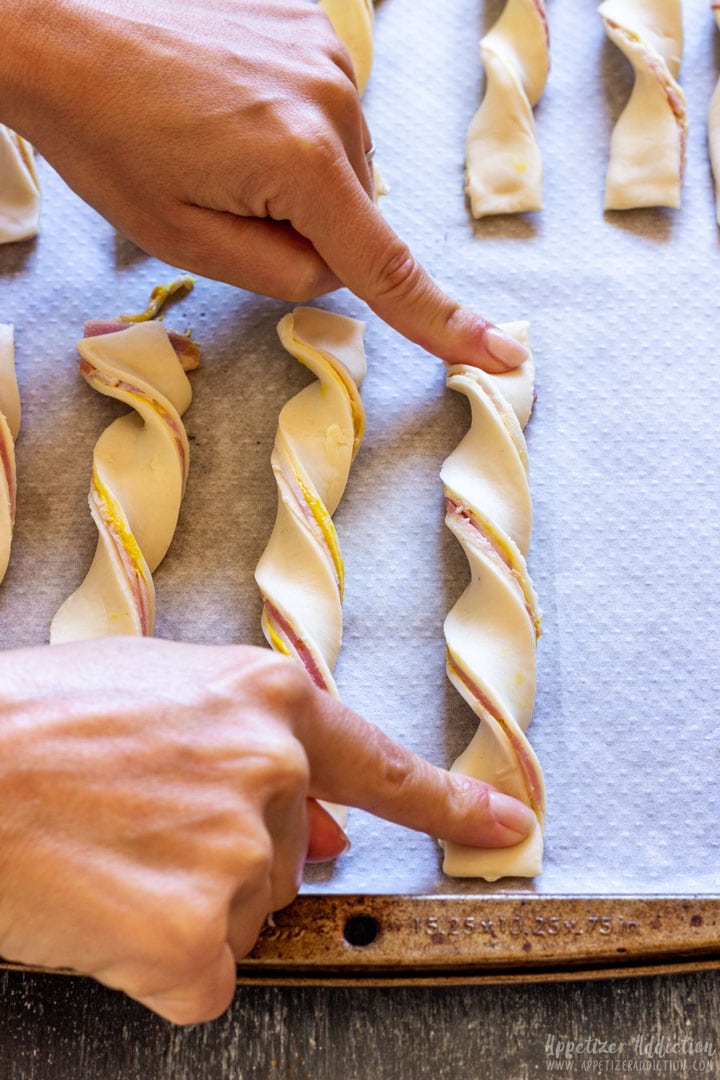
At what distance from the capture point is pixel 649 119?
142 centimetres

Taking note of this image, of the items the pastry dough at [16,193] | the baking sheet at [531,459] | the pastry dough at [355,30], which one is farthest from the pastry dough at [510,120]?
the pastry dough at [16,193]

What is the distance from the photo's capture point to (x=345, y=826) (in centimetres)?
105

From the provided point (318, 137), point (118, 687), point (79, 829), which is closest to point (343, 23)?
point (318, 137)

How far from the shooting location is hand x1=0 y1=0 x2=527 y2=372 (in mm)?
1128

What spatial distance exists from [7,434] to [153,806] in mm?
590

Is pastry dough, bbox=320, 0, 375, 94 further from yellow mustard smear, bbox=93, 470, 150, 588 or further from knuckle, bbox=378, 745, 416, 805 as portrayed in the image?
knuckle, bbox=378, 745, 416, 805

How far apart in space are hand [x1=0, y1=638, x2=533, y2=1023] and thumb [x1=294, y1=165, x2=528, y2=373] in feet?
1.71

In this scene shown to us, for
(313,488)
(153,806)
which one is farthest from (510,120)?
(153,806)

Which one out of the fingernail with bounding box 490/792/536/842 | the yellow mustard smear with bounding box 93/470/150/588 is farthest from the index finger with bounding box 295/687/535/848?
the yellow mustard smear with bounding box 93/470/150/588

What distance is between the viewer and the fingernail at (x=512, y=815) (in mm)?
997

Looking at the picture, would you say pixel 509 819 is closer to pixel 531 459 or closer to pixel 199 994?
pixel 199 994

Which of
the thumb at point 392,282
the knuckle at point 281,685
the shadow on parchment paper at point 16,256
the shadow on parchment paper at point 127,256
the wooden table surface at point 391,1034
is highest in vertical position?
the thumb at point 392,282

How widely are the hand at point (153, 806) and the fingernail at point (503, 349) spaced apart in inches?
21.7

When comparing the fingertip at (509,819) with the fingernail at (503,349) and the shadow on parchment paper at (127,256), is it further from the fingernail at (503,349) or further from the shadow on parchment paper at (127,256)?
the shadow on parchment paper at (127,256)
